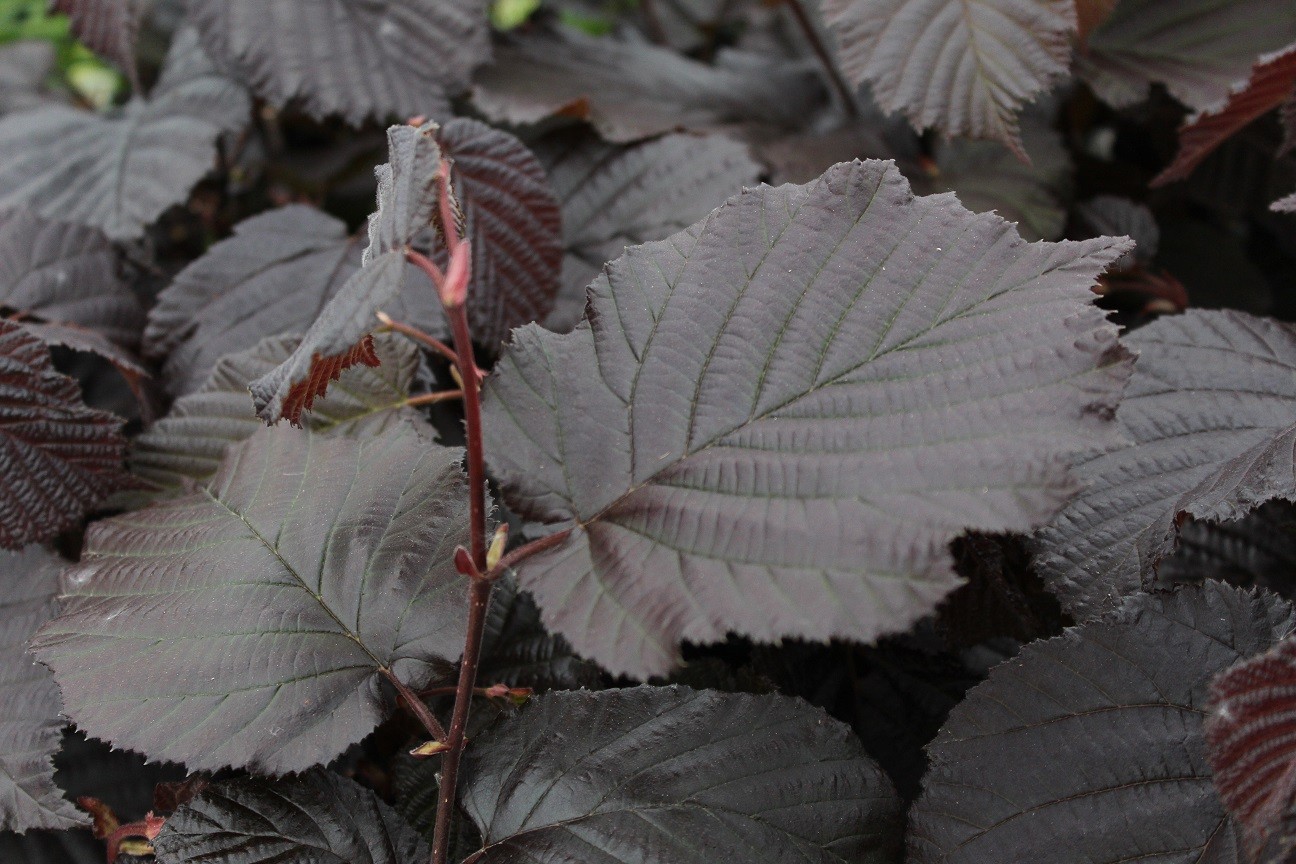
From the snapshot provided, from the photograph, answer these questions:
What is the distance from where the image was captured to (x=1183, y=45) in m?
1.50

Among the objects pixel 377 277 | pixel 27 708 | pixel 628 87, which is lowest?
pixel 27 708

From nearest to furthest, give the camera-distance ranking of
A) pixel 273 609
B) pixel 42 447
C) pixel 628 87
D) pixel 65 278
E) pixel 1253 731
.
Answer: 1. pixel 1253 731
2. pixel 273 609
3. pixel 42 447
4. pixel 65 278
5. pixel 628 87

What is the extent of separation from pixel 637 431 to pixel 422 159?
0.82 ft

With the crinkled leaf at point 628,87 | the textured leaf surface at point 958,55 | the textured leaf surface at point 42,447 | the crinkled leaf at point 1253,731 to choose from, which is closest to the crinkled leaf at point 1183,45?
the textured leaf surface at point 958,55

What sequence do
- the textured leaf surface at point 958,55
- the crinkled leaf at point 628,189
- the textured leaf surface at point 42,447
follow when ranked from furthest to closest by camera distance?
1. the crinkled leaf at point 628,189
2. the textured leaf surface at point 958,55
3. the textured leaf surface at point 42,447

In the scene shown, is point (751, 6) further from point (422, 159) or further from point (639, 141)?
point (422, 159)

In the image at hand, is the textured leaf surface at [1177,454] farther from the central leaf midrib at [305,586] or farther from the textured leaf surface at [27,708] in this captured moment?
the textured leaf surface at [27,708]

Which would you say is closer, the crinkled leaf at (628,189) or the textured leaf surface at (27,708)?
the textured leaf surface at (27,708)

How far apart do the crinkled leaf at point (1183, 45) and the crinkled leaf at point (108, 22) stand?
1.41 m

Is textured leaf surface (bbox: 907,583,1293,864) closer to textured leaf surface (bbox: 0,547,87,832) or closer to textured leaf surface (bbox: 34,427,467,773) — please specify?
textured leaf surface (bbox: 34,427,467,773)

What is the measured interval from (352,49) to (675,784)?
1.17 metres

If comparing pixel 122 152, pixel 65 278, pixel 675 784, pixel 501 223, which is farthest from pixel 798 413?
pixel 122 152

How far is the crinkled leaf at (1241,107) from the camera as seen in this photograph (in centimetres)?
106

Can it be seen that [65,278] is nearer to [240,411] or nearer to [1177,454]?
A: [240,411]
